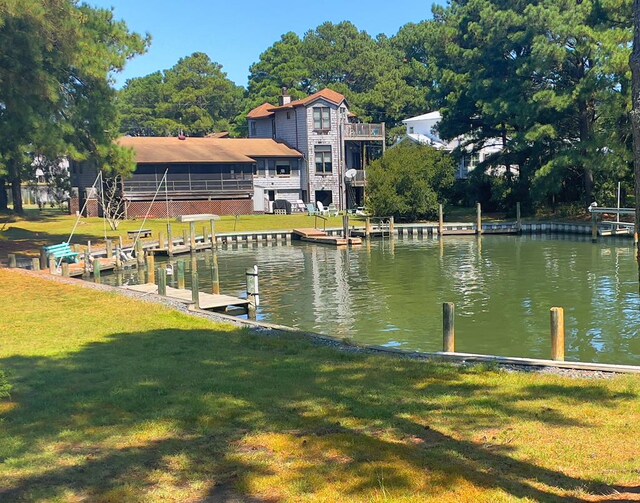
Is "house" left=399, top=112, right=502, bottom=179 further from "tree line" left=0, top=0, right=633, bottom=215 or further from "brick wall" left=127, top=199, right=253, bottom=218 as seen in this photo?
"brick wall" left=127, top=199, right=253, bottom=218

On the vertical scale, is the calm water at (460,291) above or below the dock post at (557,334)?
below

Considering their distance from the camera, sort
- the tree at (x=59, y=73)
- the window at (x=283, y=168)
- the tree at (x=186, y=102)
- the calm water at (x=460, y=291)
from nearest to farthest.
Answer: the calm water at (x=460, y=291), the tree at (x=59, y=73), the window at (x=283, y=168), the tree at (x=186, y=102)

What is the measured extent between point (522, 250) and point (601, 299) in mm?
15689

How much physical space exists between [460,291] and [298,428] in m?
18.0

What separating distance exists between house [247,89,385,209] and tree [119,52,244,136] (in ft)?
89.9

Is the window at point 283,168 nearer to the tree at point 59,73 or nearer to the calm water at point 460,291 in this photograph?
the calm water at point 460,291

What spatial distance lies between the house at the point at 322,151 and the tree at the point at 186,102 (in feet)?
89.9

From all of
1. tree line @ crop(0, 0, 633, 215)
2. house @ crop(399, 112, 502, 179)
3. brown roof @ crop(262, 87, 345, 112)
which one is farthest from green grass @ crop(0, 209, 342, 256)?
house @ crop(399, 112, 502, 179)

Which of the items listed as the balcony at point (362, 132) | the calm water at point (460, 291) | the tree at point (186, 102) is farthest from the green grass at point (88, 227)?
the tree at point (186, 102)

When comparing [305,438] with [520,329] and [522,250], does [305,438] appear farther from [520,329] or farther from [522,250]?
[522,250]

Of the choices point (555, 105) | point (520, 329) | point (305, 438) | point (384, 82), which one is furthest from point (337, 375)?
point (384, 82)

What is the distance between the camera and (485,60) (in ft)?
172

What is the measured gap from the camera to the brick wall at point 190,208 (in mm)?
54862

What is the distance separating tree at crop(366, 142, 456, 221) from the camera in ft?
167
